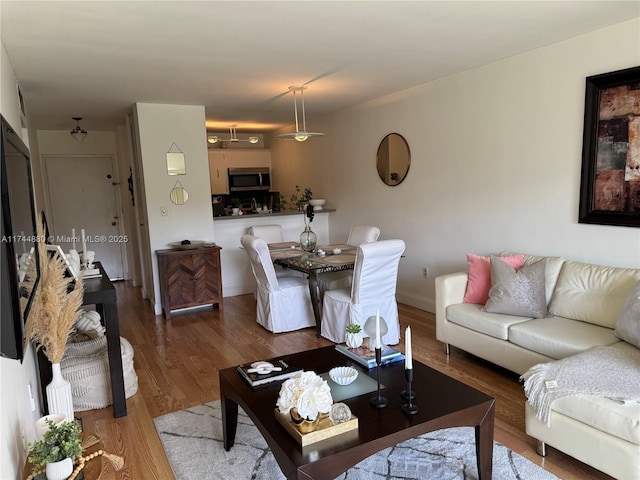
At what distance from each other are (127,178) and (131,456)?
5226 millimetres

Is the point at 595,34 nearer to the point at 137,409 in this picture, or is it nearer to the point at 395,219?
the point at 395,219

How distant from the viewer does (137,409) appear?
2838 millimetres

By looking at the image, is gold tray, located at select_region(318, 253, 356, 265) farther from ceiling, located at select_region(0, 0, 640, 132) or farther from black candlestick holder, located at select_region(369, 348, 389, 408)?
black candlestick holder, located at select_region(369, 348, 389, 408)

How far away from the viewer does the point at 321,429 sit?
1656 millimetres

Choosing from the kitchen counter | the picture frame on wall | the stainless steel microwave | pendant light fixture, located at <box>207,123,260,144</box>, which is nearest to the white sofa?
the picture frame on wall

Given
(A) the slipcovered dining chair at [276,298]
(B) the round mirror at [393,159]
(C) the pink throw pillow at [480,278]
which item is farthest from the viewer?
(B) the round mirror at [393,159]

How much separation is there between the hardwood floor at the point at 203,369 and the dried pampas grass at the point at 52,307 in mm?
698

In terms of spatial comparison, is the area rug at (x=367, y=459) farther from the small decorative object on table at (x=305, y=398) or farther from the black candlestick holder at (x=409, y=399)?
the small decorative object on table at (x=305, y=398)

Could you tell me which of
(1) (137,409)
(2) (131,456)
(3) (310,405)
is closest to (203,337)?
(1) (137,409)

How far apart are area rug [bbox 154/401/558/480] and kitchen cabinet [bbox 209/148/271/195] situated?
6.03 meters

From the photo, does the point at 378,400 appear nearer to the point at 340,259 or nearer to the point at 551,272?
Answer: the point at 551,272

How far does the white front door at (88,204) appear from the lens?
6688 mm

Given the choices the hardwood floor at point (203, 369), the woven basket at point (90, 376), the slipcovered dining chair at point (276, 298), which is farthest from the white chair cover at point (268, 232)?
the woven basket at point (90, 376)

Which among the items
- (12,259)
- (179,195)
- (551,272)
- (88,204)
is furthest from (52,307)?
(88,204)
